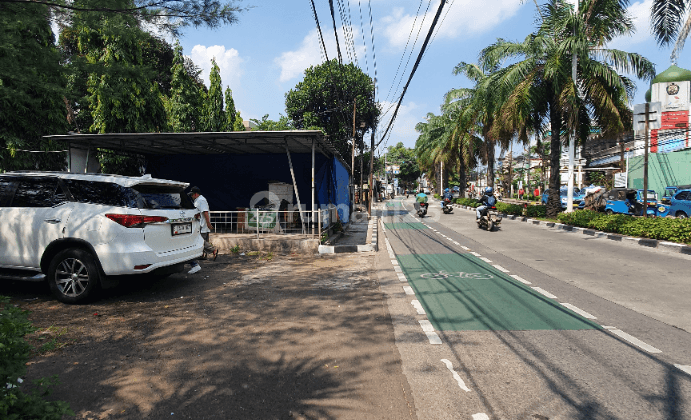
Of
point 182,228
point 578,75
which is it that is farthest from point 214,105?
point 182,228

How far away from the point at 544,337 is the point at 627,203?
63.6 feet

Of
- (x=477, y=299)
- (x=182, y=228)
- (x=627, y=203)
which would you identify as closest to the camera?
(x=477, y=299)

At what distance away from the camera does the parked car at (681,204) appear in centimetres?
1594

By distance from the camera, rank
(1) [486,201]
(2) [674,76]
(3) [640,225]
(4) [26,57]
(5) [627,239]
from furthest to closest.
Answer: (2) [674,76] → (1) [486,201] → (5) [627,239] → (3) [640,225] → (4) [26,57]

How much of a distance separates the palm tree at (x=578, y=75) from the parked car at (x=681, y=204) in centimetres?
360

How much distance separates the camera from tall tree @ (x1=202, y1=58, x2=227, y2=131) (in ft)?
92.5

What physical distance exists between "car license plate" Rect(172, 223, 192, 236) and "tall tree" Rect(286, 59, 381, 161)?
24.4m

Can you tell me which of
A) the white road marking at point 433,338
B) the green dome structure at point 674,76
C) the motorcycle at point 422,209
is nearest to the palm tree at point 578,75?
the motorcycle at point 422,209

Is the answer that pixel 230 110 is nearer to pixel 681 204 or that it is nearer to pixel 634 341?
pixel 681 204

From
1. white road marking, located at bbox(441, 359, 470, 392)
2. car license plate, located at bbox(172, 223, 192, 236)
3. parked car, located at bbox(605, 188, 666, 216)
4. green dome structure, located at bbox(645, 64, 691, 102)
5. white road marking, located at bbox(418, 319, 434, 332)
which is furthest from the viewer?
green dome structure, located at bbox(645, 64, 691, 102)

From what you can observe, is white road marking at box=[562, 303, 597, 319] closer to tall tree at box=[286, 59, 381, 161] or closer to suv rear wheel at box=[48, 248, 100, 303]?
suv rear wheel at box=[48, 248, 100, 303]

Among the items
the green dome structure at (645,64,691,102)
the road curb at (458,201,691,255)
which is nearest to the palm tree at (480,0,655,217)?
the road curb at (458,201,691,255)

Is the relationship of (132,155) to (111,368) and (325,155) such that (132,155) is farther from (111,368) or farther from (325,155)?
(111,368)

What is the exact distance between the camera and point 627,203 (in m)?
19.3
